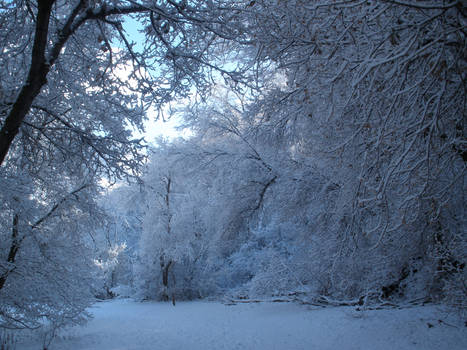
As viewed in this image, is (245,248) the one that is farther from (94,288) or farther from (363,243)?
(363,243)

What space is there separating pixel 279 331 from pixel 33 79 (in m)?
7.37

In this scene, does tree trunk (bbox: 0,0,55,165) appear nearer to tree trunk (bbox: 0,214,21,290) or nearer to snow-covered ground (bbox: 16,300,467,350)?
tree trunk (bbox: 0,214,21,290)

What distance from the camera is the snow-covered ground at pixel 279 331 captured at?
6175mm

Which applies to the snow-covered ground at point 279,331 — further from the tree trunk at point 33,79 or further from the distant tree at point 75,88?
the tree trunk at point 33,79

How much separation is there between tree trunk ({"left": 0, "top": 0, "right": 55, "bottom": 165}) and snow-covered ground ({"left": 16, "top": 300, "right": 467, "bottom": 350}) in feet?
19.7

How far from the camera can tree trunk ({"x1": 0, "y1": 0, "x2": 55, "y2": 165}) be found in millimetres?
3229

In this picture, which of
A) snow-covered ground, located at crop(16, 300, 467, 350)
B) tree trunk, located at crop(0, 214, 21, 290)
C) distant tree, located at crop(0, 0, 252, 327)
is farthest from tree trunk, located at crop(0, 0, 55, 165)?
snow-covered ground, located at crop(16, 300, 467, 350)

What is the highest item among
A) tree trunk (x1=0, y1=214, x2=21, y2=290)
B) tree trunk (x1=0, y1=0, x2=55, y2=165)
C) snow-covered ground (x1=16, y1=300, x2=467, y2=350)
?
tree trunk (x1=0, y1=0, x2=55, y2=165)

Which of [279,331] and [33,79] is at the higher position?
[33,79]

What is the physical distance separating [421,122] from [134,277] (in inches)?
689

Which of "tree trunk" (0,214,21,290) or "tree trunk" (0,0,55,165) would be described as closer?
"tree trunk" (0,0,55,165)

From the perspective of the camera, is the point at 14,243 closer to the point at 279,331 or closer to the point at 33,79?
the point at 33,79

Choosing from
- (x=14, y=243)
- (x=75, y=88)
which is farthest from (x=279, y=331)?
(x=75, y=88)

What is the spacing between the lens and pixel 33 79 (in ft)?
10.9
